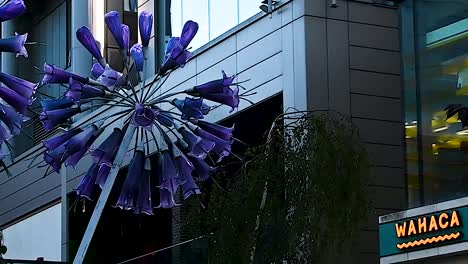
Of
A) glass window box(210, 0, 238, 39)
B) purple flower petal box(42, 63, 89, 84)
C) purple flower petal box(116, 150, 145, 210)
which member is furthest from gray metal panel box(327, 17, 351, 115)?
purple flower petal box(42, 63, 89, 84)

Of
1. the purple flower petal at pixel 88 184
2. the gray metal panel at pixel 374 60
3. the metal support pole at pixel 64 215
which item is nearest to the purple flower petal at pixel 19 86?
the purple flower petal at pixel 88 184

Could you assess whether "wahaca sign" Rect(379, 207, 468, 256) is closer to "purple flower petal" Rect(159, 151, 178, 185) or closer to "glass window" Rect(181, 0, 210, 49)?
"purple flower petal" Rect(159, 151, 178, 185)

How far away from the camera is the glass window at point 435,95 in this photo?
20.2 m

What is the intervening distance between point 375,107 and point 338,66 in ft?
4.28

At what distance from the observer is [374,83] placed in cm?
2514

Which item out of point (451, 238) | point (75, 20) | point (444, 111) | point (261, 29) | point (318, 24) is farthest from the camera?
point (75, 20)

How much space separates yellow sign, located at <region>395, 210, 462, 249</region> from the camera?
19188mm

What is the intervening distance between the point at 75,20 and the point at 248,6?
35.3ft

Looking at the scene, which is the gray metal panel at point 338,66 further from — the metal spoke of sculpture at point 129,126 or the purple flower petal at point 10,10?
the purple flower petal at point 10,10

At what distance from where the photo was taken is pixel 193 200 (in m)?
20.2

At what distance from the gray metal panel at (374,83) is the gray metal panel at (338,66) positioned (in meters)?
0.22

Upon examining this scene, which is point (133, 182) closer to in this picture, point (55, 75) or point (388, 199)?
point (55, 75)

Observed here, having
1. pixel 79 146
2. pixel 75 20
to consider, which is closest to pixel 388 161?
pixel 79 146

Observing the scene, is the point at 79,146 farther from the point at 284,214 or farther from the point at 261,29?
the point at 261,29
